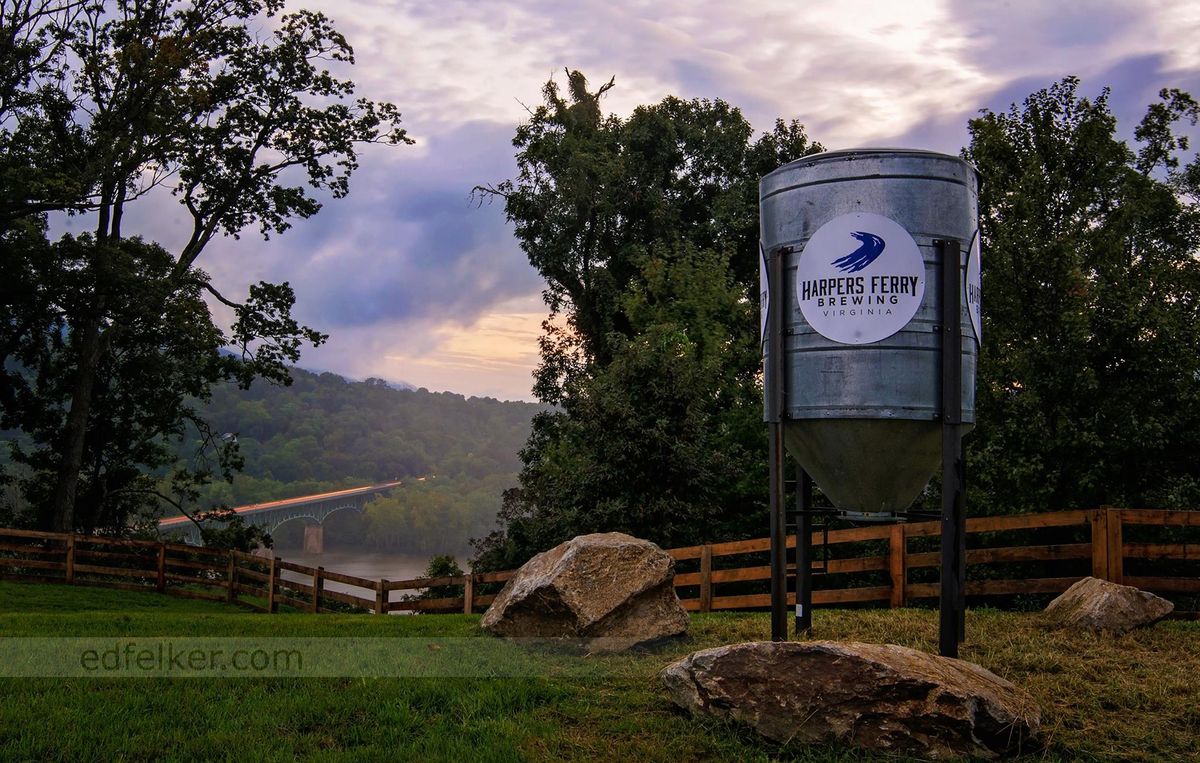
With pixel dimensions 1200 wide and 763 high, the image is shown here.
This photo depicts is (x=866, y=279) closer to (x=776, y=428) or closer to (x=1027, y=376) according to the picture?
(x=776, y=428)

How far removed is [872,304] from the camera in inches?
293

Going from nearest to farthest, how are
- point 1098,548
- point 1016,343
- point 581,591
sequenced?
1. point 581,591
2. point 1098,548
3. point 1016,343

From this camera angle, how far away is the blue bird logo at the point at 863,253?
24.5 feet

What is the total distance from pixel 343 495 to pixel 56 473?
43.9 meters

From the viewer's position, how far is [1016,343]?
18.2 m

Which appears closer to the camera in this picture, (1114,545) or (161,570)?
(1114,545)

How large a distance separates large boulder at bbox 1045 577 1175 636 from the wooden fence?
1134 millimetres

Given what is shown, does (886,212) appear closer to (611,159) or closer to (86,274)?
(86,274)

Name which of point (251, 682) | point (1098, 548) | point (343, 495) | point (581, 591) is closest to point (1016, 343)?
point (1098, 548)

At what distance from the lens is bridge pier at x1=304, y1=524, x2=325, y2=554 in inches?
3132

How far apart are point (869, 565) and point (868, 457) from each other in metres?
4.80

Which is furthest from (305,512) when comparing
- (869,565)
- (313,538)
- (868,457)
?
(868,457)

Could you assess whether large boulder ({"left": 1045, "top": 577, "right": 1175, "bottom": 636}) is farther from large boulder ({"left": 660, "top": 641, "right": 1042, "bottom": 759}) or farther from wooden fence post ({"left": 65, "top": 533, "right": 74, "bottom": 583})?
wooden fence post ({"left": 65, "top": 533, "right": 74, "bottom": 583})

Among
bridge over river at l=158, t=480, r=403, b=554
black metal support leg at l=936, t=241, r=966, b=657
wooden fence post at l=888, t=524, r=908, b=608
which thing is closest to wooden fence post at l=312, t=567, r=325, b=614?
wooden fence post at l=888, t=524, r=908, b=608
